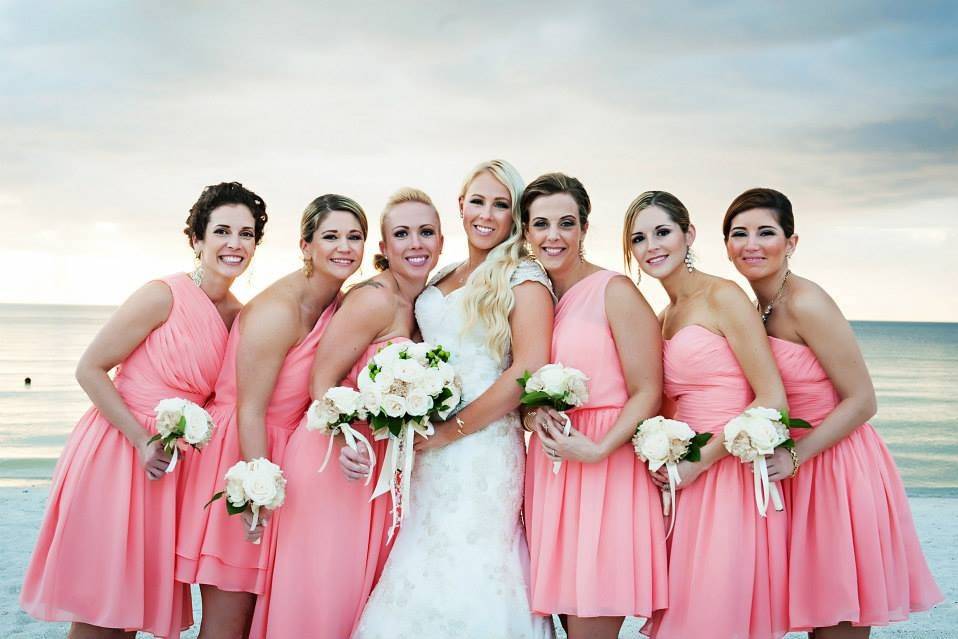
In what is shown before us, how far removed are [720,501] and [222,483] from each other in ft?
10.5

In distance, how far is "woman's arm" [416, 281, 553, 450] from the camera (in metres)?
5.27

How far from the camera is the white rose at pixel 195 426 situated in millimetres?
4973

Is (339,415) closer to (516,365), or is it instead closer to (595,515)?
(516,365)

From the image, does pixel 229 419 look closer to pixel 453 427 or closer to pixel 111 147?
pixel 453 427

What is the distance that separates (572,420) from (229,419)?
2286mm

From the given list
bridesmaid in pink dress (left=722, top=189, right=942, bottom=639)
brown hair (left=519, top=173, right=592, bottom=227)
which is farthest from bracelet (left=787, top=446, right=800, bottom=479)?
brown hair (left=519, top=173, right=592, bottom=227)

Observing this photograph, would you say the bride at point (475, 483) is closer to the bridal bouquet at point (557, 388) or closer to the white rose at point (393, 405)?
the bridal bouquet at point (557, 388)

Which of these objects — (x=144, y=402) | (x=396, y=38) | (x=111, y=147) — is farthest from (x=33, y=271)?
(x=144, y=402)

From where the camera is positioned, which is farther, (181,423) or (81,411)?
(81,411)

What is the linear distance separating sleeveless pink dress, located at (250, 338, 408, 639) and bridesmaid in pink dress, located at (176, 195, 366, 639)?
17 cm

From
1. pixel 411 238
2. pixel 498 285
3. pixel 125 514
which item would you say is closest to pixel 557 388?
pixel 498 285

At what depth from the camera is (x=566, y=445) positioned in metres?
5.02

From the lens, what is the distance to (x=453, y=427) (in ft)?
17.5

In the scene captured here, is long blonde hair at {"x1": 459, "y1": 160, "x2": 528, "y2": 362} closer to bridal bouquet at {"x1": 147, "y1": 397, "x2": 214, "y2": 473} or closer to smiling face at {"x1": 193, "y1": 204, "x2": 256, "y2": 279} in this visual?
smiling face at {"x1": 193, "y1": 204, "x2": 256, "y2": 279}
